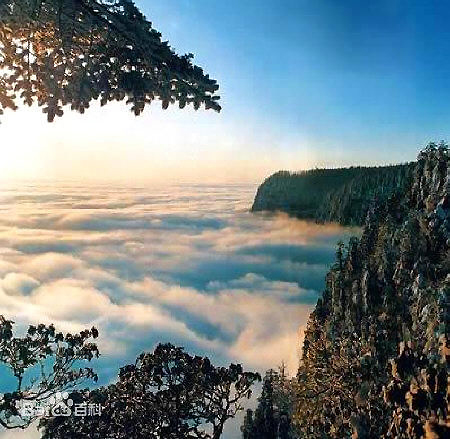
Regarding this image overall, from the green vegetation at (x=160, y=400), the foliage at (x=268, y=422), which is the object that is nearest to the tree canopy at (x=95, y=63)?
the green vegetation at (x=160, y=400)

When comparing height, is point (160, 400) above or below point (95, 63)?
below

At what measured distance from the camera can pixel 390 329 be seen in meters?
56.6

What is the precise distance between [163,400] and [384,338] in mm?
31750

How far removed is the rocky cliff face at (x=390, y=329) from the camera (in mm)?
31781

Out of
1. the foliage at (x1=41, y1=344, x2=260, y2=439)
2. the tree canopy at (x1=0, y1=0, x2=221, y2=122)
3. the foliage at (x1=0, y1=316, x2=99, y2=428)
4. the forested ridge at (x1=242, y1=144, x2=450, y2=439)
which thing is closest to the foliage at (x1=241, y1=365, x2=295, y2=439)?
the forested ridge at (x1=242, y1=144, x2=450, y2=439)

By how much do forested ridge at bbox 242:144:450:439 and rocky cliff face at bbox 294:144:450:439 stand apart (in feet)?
0.34

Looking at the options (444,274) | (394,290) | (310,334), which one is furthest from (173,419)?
(394,290)

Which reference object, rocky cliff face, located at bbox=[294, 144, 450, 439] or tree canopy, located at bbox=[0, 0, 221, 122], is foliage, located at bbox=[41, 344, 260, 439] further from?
tree canopy, located at bbox=[0, 0, 221, 122]

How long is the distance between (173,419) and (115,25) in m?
27.2

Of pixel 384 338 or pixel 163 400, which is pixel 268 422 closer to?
pixel 384 338

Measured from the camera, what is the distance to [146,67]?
865 centimetres

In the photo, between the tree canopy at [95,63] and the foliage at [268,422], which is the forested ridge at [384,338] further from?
the tree canopy at [95,63]

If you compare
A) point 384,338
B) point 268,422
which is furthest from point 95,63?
point 268,422

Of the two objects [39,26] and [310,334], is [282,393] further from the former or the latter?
[39,26]
